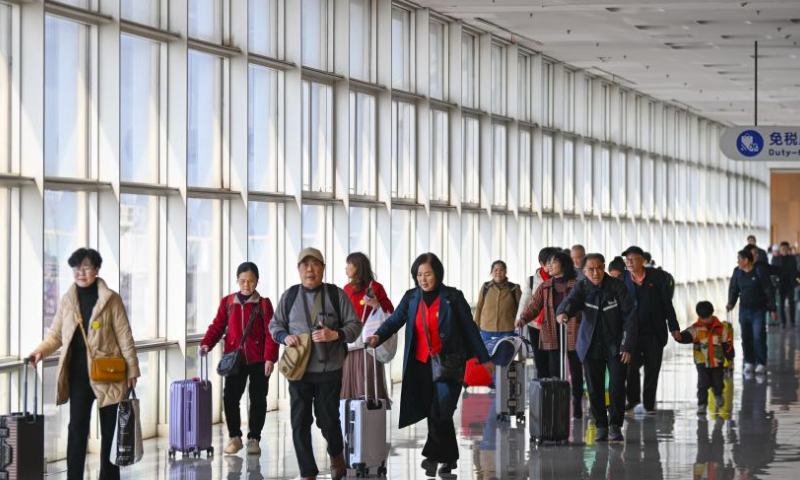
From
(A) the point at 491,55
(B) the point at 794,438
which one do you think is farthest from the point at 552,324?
(A) the point at 491,55

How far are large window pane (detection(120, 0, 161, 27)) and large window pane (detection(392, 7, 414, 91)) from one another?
19.1 ft

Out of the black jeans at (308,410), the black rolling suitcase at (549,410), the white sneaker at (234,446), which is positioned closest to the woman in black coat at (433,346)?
the black jeans at (308,410)

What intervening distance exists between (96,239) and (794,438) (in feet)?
21.9

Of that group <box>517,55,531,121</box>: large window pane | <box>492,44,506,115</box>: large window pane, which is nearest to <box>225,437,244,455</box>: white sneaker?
<box>492,44,506,115</box>: large window pane

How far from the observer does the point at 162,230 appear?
519 inches

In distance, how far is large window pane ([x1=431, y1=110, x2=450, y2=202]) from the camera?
64.4 feet

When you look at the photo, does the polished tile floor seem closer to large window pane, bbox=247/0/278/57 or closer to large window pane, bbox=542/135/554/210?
large window pane, bbox=247/0/278/57

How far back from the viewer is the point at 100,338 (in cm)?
907

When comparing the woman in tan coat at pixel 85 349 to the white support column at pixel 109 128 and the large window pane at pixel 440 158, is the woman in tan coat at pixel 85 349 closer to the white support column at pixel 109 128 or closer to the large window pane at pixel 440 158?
the white support column at pixel 109 128

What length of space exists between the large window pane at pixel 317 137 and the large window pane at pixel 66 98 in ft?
13.6

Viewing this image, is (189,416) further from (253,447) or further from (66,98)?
(66,98)

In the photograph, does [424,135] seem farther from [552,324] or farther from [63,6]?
[63,6]

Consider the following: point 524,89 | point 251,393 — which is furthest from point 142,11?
point 524,89

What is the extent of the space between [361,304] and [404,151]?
7608 millimetres
